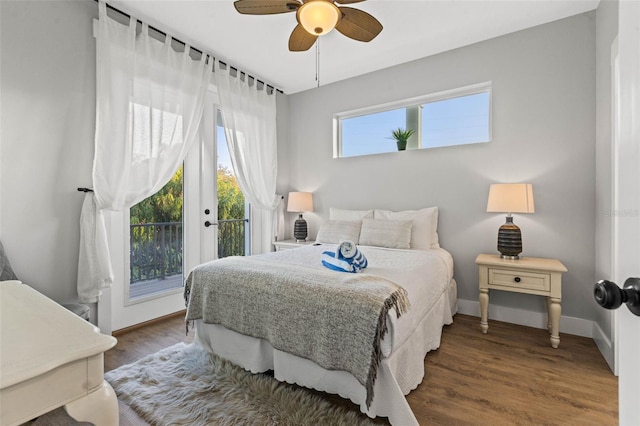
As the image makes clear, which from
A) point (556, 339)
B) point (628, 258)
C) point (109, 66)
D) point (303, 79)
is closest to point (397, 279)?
point (628, 258)

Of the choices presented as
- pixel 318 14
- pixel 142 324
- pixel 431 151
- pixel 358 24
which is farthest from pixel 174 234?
pixel 431 151

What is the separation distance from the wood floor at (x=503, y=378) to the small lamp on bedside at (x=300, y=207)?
1.79 metres

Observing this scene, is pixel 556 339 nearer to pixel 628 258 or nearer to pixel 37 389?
pixel 628 258

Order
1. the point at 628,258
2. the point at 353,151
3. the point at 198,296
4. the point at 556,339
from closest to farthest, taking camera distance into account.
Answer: the point at 628,258
the point at 198,296
the point at 556,339
the point at 353,151

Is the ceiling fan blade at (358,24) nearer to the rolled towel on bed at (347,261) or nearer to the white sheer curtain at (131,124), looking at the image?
the rolled towel on bed at (347,261)

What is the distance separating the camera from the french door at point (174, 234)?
271cm

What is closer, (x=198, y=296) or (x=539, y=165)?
(x=198, y=296)

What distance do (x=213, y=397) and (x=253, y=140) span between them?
2817 millimetres

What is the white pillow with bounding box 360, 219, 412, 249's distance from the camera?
297 centimetres

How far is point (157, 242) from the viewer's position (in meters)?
3.00

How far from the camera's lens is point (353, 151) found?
158 inches

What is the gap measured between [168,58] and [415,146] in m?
2.71

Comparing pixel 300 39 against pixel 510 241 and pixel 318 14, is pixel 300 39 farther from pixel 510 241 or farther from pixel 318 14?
pixel 510 241

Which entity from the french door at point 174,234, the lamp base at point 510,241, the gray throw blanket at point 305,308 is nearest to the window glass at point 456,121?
the lamp base at point 510,241
